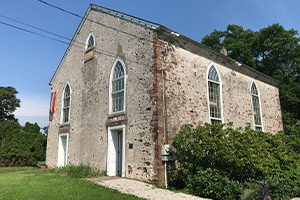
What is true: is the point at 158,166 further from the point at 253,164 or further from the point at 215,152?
the point at 253,164

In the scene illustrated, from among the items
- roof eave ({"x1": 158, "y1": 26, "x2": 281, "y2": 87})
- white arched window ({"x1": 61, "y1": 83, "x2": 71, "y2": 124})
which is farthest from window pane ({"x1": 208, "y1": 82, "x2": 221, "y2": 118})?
white arched window ({"x1": 61, "y1": 83, "x2": 71, "y2": 124})

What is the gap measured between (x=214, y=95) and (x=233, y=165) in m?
5.83

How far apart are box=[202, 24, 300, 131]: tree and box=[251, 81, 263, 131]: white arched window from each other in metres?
7.11

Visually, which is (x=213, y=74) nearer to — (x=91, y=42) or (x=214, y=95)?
(x=214, y=95)

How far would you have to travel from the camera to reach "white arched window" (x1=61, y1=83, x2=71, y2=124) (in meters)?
15.6

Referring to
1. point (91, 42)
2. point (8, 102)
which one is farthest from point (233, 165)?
point (8, 102)

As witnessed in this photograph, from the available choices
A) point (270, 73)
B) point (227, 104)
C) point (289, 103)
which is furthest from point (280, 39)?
point (227, 104)

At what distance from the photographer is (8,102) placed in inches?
1725

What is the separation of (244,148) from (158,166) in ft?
10.3

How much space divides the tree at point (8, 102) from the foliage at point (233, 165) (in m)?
44.1

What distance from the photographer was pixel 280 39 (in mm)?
22312

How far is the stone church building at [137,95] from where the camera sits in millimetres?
9602

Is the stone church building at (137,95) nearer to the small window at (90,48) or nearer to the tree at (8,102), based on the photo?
the small window at (90,48)

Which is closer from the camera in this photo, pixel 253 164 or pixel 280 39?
pixel 253 164
